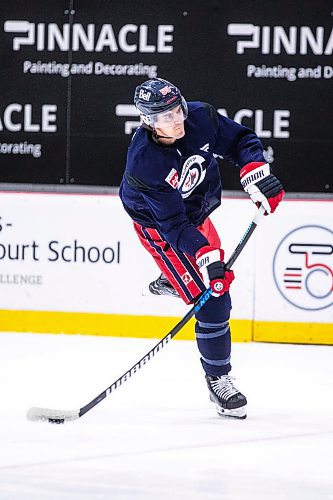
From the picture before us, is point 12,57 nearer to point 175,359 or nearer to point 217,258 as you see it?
point 175,359

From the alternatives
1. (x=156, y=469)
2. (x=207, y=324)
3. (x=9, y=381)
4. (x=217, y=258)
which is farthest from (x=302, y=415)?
(x=9, y=381)

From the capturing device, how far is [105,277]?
593cm

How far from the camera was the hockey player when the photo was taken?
3.68 metres

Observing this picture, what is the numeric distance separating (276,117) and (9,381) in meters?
2.17

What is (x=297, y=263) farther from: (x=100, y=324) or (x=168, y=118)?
(x=168, y=118)

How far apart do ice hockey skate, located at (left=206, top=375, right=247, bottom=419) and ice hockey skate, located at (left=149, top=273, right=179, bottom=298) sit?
539mm

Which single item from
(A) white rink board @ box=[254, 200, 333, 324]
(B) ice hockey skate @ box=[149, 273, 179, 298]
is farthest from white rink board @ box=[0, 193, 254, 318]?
(B) ice hockey skate @ box=[149, 273, 179, 298]

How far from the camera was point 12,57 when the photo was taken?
6.10m

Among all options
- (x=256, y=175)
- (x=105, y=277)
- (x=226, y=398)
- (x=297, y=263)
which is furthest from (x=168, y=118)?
(x=105, y=277)

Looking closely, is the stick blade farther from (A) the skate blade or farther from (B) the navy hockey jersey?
(B) the navy hockey jersey

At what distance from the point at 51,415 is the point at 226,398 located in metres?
0.59

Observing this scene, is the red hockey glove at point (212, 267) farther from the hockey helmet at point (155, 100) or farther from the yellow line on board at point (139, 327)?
the yellow line on board at point (139, 327)

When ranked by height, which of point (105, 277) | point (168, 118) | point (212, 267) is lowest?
point (105, 277)

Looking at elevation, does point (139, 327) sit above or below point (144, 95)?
below
